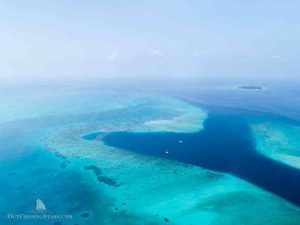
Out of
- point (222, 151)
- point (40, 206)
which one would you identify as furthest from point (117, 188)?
point (222, 151)

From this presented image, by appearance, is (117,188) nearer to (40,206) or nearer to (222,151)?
(40,206)

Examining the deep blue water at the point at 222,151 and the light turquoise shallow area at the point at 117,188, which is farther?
the deep blue water at the point at 222,151

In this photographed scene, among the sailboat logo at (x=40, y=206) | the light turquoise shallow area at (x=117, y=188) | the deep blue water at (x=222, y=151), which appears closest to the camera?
the light turquoise shallow area at (x=117, y=188)

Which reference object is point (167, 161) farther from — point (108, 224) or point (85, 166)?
point (108, 224)

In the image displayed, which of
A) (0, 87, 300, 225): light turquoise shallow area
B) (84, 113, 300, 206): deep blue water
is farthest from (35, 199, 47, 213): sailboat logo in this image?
(84, 113, 300, 206): deep blue water

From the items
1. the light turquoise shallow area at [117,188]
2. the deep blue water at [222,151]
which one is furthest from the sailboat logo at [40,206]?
the deep blue water at [222,151]

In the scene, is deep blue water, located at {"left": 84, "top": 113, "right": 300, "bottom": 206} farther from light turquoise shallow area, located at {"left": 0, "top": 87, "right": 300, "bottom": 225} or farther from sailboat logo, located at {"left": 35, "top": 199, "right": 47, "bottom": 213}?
sailboat logo, located at {"left": 35, "top": 199, "right": 47, "bottom": 213}

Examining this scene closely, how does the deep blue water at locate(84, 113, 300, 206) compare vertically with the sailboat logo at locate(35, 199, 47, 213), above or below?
above

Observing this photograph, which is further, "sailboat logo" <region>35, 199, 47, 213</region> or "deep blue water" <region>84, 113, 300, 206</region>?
"deep blue water" <region>84, 113, 300, 206</region>

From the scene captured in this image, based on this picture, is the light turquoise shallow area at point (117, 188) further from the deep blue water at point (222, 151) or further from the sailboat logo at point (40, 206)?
the deep blue water at point (222, 151)

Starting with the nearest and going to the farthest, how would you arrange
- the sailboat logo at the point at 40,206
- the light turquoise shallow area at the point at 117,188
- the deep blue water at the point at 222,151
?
the light turquoise shallow area at the point at 117,188, the sailboat logo at the point at 40,206, the deep blue water at the point at 222,151
